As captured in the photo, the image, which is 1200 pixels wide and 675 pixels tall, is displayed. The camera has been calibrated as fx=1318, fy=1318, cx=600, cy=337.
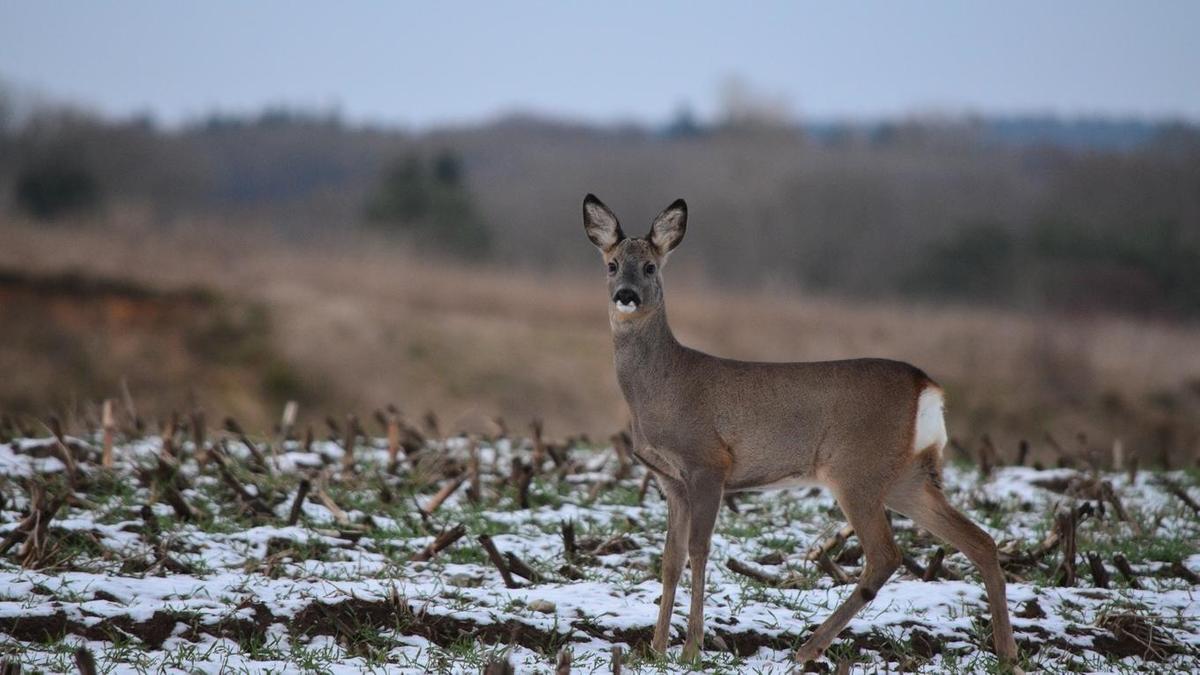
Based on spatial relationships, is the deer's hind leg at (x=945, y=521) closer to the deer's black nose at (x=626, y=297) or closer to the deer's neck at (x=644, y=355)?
the deer's neck at (x=644, y=355)

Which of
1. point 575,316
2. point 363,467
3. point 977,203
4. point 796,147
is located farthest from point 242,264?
point 796,147

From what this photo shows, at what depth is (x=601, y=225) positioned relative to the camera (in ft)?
21.4

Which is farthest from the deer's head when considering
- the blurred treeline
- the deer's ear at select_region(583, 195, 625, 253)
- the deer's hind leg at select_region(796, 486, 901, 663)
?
the blurred treeline

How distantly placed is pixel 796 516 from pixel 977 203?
66.9m

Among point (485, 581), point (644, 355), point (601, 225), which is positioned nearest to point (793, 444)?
point (644, 355)

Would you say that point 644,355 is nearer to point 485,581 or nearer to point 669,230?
point 669,230

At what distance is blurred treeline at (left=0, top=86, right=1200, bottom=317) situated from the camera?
51.9 m

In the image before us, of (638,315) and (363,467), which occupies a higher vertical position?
(638,315)

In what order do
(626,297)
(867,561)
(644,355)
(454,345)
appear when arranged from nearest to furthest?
(867,561)
(626,297)
(644,355)
(454,345)

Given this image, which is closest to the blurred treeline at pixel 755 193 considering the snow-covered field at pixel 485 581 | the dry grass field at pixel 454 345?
the dry grass field at pixel 454 345

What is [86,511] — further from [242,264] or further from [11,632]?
[242,264]

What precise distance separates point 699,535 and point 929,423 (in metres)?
1.16

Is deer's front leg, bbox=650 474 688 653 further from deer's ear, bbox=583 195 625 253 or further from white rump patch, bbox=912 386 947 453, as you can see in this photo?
deer's ear, bbox=583 195 625 253

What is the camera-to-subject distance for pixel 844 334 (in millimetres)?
34562
